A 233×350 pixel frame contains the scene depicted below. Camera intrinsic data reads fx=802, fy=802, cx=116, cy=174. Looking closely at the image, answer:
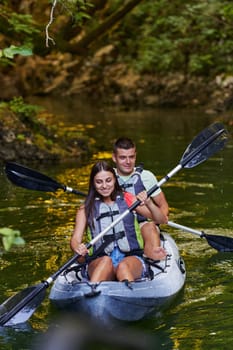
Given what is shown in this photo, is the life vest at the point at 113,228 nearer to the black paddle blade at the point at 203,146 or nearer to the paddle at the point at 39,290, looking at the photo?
the paddle at the point at 39,290

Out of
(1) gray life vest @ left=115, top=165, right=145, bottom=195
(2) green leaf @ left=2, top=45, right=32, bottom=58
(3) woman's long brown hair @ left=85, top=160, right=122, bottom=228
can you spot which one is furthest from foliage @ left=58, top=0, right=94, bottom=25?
(2) green leaf @ left=2, top=45, right=32, bottom=58

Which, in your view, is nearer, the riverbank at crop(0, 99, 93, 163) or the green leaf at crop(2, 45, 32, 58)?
the green leaf at crop(2, 45, 32, 58)

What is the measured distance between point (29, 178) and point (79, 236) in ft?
3.97

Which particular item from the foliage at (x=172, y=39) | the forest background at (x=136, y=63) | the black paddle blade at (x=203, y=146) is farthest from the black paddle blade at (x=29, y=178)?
the foliage at (x=172, y=39)

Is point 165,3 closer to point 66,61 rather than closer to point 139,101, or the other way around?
point 139,101

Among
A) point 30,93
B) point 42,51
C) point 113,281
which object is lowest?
point 30,93

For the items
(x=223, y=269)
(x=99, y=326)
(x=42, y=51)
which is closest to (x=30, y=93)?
(x=42, y=51)

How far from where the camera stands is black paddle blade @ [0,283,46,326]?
5648mm

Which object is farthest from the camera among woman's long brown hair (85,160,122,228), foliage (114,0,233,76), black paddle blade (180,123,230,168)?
foliage (114,0,233,76)

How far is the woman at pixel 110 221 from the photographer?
603 centimetres

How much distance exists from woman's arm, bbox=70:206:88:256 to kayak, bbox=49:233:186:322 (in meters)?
0.22

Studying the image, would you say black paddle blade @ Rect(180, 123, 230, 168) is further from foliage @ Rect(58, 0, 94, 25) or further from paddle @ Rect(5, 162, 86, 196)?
foliage @ Rect(58, 0, 94, 25)

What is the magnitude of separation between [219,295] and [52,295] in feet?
4.50

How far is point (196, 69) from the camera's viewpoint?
72.2ft
